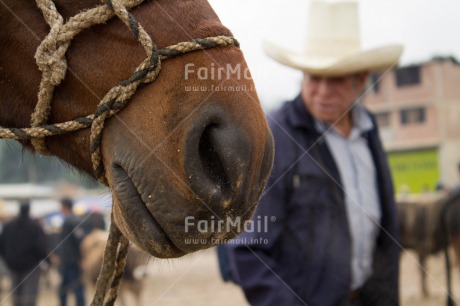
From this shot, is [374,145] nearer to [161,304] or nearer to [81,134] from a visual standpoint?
[81,134]

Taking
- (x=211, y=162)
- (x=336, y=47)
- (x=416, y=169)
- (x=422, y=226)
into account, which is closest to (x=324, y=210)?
(x=336, y=47)

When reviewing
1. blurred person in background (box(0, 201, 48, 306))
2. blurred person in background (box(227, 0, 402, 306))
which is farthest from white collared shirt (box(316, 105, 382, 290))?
blurred person in background (box(0, 201, 48, 306))

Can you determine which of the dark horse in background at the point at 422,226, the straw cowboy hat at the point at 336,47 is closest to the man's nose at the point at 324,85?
the straw cowboy hat at the point at 336,47

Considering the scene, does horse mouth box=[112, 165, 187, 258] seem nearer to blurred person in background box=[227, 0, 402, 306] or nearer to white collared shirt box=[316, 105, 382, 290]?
blurred person in background box=[227, 0, 402, 306]

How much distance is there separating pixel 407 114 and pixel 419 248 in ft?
82.4

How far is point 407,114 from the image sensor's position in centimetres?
3653

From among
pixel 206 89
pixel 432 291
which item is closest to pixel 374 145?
pixel 206 89

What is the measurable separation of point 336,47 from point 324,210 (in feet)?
4.24

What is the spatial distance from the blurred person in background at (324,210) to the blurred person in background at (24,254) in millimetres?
7248

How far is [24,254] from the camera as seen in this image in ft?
31.7

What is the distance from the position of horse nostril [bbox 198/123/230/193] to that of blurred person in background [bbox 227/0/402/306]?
1455 millimetres

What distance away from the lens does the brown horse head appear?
4.90 feet

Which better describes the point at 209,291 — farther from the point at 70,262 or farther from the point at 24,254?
the point at 24,254

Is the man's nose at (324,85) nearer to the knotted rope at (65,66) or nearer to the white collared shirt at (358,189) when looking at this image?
the white collared shirt at (358,189)
